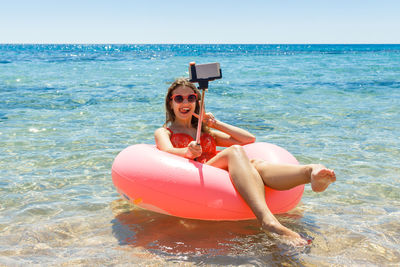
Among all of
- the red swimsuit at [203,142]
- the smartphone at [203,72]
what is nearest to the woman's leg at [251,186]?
the red swimsuit at [203,142]

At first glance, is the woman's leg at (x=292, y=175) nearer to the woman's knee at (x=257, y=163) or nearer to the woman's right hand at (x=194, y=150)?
the woman's knee at (x=257, y=163)

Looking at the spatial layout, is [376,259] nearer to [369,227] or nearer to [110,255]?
[369,227]

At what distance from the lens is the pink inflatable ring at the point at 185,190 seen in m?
3.06

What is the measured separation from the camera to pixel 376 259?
108 inches

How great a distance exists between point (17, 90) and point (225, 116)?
7173 millimetres

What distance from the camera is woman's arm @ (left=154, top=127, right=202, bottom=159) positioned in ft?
10.4

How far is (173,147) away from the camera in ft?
12.1

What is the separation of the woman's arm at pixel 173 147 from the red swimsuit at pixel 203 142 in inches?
3.1

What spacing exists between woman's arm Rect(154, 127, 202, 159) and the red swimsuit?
78mm

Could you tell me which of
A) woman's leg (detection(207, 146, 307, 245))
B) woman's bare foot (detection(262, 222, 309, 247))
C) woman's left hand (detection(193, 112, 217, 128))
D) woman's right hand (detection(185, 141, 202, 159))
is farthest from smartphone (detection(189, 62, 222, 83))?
woman's bare foot (detection(262, 222, 309, 247))

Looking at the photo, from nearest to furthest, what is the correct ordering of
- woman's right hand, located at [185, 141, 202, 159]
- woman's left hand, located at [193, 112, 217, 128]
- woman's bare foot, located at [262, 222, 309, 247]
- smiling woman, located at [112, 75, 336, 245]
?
1. woman's bare foot, located at [262, 222, 309, 247]
2. smiling woman, located at [112, 75, 336, 245]
3. woman's right hand, located at [185, 141, 202, 159]
4. woman's left hand, located at [193, 112, 217, 128]

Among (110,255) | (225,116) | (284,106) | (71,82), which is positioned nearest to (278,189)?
(110,255)

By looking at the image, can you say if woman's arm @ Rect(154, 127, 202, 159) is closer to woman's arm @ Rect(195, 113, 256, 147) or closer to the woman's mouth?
the woman's mouth

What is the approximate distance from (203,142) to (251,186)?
102cm
